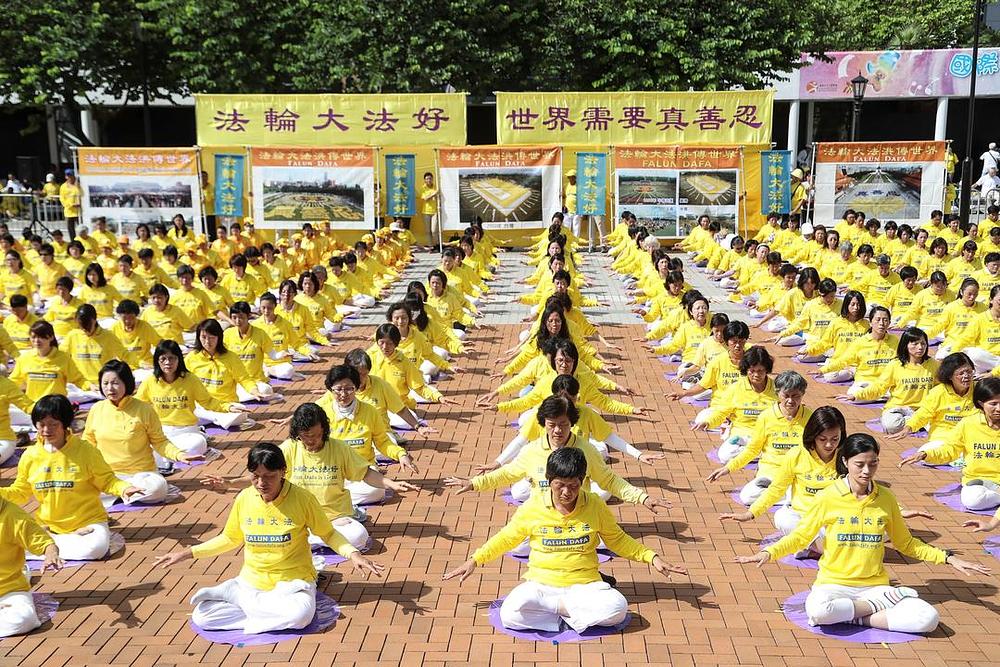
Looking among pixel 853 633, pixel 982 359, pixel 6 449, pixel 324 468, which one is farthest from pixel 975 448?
pixel 6 449

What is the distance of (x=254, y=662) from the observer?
612cm

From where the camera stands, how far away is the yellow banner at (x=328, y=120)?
26.1 m

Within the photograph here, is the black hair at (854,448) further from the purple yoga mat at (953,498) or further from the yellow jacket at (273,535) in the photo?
the yellow jacket at (273,535)

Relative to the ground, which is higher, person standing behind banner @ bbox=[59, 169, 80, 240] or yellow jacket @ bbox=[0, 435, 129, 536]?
person standing behind banner @ bbox=[59, 169, 80, 240]

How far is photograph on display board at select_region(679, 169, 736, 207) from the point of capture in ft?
83.9

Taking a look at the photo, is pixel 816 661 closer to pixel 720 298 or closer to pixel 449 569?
pixel 449 569

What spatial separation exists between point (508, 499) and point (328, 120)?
62.7 feet

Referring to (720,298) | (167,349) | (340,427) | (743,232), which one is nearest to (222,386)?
(167,349)

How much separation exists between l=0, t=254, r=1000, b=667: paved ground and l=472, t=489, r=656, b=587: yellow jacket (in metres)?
0.45

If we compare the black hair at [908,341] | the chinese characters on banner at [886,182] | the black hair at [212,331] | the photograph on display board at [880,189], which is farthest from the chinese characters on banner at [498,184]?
the black hair at [908,341]

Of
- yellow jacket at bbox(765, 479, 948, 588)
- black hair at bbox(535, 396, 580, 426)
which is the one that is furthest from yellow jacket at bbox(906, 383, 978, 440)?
black hair at bbox(535, 396, 580, 426)

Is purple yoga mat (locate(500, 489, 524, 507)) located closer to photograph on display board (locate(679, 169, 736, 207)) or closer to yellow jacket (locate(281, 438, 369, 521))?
yellow jacket (locate(281, 438, 369, 521))

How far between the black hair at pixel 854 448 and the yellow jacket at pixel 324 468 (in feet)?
10.9

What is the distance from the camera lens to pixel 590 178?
84.1 ft
